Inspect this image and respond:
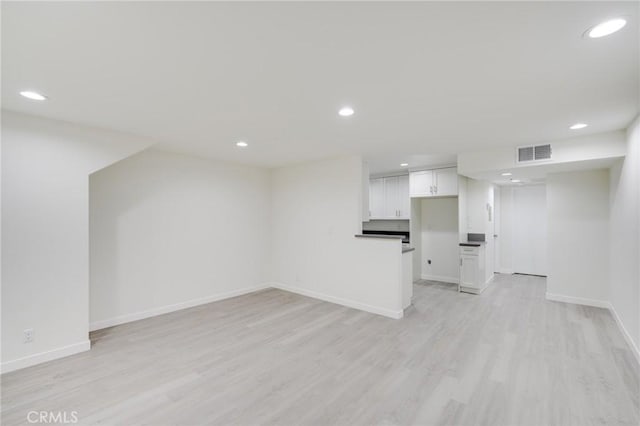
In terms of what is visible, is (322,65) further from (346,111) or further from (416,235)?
(416,235)

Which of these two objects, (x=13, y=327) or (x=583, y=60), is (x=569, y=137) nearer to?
(x=583, y=60)

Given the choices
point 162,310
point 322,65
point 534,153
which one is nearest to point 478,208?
point 534,153

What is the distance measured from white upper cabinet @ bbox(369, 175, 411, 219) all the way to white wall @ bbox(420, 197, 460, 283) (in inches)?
22.1

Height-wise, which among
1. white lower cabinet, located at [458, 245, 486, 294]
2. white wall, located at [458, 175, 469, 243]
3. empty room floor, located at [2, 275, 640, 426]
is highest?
white wall, located at [458, 175, 469, 243]

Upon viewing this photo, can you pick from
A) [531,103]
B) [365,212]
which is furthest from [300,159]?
[531,103]

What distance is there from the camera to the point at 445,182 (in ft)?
17.8

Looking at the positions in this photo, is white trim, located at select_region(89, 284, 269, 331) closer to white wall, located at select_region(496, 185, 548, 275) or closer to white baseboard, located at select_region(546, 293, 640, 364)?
white baseboard, located at select_region(546, 293, 640, 364)

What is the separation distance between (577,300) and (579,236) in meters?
1.04

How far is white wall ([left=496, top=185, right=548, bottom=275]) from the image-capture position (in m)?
6.37

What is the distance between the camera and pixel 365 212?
15.6ft

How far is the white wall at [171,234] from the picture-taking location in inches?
144

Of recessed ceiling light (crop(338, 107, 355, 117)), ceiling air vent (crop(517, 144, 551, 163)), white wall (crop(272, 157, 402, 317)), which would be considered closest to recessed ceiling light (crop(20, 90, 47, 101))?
recessed ceiling light (crop(338, 107, 355, 117))

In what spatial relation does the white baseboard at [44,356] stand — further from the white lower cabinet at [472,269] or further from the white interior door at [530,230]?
the white interior door at [530,230]

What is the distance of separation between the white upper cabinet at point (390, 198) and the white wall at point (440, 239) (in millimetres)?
560
